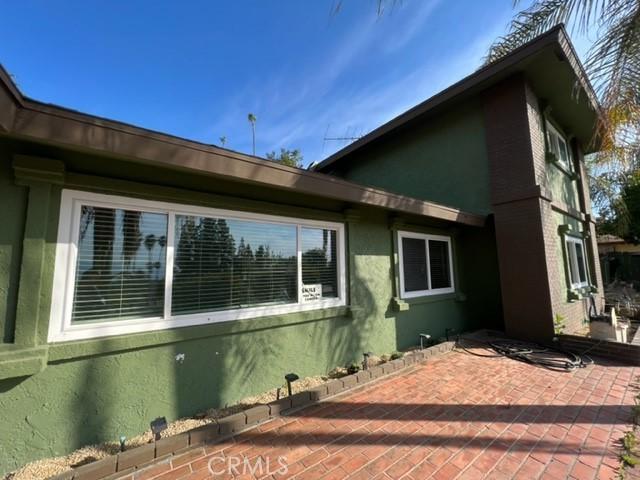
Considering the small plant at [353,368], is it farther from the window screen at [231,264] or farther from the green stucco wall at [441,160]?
the green stucco wall at [441,160]

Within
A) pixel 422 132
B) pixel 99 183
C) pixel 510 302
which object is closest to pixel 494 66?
pixel 422 132

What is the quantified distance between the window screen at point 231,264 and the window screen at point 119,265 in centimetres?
19

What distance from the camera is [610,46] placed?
3635 millimetres

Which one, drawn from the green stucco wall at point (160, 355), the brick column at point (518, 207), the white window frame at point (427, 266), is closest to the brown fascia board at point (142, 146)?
the green stucco wall at point (160, 355)

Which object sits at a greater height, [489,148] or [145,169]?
[489,148]

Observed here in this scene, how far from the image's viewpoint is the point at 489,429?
2844 millimetres

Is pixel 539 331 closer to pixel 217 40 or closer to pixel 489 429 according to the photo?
pixel 489 429

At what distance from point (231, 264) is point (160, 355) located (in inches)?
47.5

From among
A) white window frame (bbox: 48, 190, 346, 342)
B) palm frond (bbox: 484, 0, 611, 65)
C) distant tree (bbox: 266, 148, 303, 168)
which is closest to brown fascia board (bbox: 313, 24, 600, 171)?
palm frond (bbox: 484, 0, 611, 65)

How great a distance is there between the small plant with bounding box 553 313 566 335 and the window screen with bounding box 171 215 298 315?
4925mm

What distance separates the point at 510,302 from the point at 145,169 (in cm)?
670

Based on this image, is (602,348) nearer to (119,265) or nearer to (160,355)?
(160,355)

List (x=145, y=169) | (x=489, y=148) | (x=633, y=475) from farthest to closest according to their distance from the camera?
(x=489, y=148) < (x=145, y=169) < (x=633, y=475)

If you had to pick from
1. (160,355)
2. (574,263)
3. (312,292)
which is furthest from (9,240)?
(574,263)
